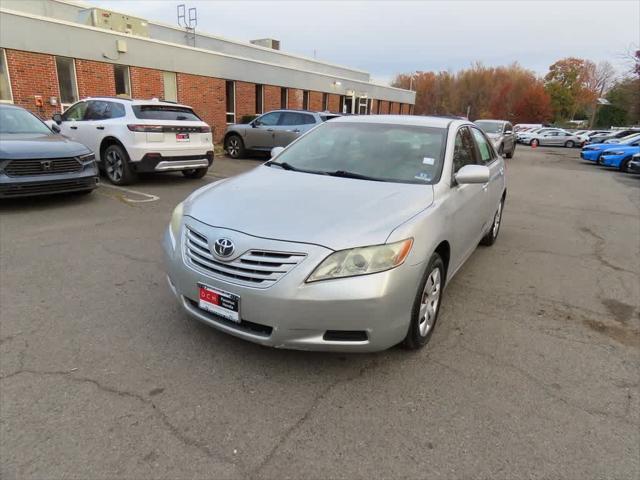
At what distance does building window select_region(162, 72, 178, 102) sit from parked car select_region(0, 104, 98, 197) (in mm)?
10538

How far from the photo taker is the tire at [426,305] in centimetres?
291

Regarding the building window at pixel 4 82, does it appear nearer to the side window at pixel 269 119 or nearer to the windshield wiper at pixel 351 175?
the side window at pixel 269 119

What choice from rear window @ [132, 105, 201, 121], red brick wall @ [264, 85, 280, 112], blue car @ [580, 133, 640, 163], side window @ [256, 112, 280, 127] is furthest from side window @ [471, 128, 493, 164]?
red brick wall @ [264, 85, 280, 112]

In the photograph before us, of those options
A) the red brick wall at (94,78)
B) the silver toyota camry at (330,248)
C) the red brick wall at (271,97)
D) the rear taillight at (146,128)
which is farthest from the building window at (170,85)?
the silver toyota camry at (330,248)

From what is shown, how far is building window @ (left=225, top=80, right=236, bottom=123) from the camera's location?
20734 mm

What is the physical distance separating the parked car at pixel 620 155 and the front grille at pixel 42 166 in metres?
19.7

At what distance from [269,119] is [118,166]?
6626 millimetres

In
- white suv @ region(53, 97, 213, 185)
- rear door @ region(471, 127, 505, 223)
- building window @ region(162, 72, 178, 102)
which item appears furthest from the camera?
building window @ region(162, 72, 178, 102)

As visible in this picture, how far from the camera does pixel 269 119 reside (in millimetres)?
14461

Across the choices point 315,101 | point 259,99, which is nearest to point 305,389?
point 259,99

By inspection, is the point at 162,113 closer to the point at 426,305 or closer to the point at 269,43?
the point at 426,305

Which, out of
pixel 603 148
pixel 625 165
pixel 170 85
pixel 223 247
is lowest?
pixel 625 165

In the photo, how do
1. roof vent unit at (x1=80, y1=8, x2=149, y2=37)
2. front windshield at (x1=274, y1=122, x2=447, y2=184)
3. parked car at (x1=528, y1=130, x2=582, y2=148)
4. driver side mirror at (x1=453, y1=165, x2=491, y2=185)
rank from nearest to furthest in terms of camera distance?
driver side mirror at (x1=453, y1=165, x2=491, y2=185) → front windshield at (x1=274, y1=122, x2=447, y2=184) → roof vent unit at (x1=80, y1=8, x2=149, y2=37) → parked car at (x1=528, y1=130, x2=582, y2=148)

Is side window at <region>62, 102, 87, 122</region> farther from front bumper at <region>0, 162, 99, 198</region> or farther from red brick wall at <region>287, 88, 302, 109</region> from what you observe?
red brick wall at <region>287, 88, 302, 109</region>
